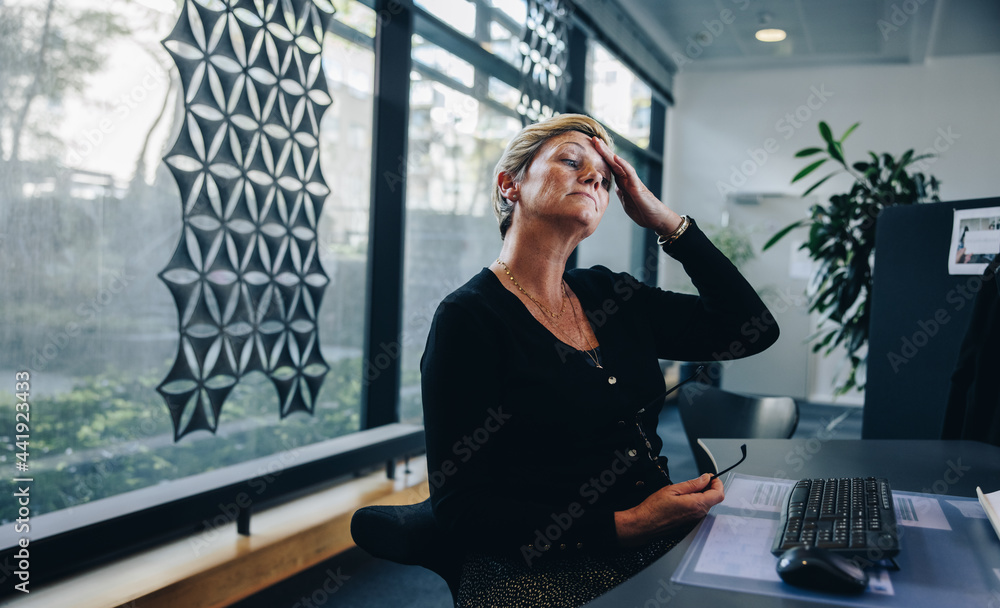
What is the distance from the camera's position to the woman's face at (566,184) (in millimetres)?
1418

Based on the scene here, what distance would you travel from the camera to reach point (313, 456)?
8.63ft

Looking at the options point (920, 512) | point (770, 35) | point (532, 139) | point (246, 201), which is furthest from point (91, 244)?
point (770, 35)

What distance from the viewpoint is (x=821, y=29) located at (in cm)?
605

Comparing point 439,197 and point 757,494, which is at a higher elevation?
point 439,197

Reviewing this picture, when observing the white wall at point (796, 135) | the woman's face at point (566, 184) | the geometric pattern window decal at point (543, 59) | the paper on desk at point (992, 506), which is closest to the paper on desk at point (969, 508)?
the paper on desk at point (992, 506)

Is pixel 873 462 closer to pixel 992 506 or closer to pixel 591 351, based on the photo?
pixel 992 506

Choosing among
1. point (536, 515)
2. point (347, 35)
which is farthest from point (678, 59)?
point (536, 515)

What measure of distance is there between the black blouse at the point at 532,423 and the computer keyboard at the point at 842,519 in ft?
0.95

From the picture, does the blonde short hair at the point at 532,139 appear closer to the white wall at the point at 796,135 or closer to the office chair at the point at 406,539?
the office chair at the point at 406,539

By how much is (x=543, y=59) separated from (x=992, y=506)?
12.7ft

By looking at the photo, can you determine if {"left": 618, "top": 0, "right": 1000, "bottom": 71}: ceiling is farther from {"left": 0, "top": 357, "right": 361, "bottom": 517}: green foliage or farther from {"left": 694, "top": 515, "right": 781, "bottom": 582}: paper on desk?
{"left": 694, "top": 515, "right": 781, "bottom": 582}: paper on desk

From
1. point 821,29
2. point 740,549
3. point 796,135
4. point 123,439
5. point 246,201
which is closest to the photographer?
point 740,549

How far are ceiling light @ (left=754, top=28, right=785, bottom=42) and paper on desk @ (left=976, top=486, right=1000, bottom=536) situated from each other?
5.82 meters

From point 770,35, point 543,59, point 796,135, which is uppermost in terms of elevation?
point 770,35
